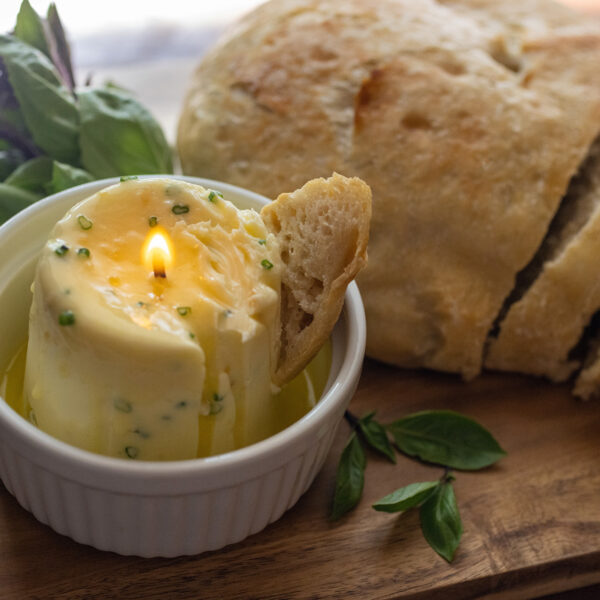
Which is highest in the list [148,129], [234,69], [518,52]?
[518,52]

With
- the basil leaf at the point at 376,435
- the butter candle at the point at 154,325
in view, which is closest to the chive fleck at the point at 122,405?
the butter candle at the point at 154,325

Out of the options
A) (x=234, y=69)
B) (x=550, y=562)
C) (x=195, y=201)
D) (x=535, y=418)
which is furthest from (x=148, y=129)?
(x=550, y=562)

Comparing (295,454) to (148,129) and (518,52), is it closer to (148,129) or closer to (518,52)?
(148,129)

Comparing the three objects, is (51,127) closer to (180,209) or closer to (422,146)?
(180,209)

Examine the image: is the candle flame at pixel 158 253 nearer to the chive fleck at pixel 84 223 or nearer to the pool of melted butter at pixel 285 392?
the chive fleck at pixel 84 223

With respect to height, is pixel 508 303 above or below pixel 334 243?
below

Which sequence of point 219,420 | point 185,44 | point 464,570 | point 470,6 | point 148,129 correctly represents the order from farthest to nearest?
point 185,44, point 470,6, point 148,129, point 464,570, point 219,420

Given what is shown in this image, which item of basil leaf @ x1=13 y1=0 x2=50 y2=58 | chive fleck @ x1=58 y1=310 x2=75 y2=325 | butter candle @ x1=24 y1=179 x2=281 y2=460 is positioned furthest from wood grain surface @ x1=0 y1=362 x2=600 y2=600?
basil leaf @ x1=13 y1=0 x2=50 y2=58
